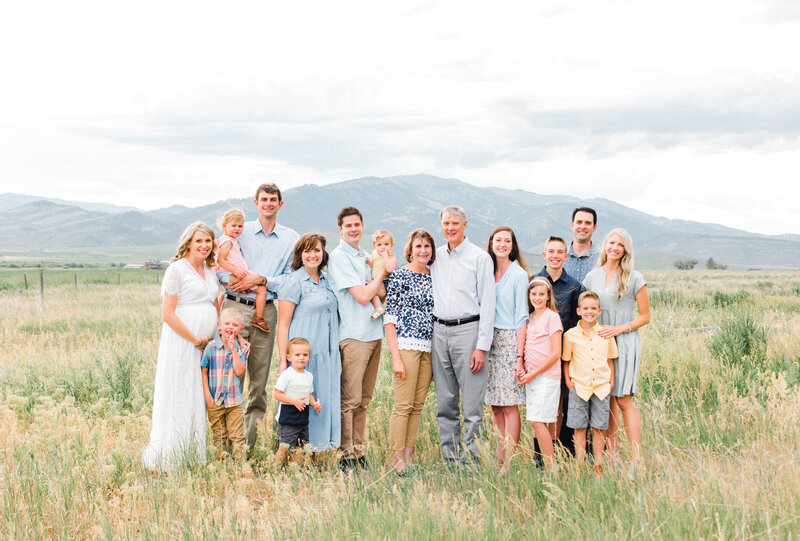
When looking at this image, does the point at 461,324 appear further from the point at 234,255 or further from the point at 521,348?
the point at 234,255

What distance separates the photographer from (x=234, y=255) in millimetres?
5969

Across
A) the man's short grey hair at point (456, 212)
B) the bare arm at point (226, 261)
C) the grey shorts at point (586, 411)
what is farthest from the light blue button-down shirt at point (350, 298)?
the grey shorts at point (586, 411)

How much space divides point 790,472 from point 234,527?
12.1 ft

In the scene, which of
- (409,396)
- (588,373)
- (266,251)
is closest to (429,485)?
(409,396)

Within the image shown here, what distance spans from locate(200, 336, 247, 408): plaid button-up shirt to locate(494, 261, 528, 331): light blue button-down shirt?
2.48 m

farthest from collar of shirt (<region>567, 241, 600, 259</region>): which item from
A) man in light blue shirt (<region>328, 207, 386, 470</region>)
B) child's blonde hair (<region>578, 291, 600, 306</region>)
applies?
man in light blue shirt (<region>328, 207, 386, 470</region>)

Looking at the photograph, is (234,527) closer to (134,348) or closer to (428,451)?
(428,451)

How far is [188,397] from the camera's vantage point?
211 inches

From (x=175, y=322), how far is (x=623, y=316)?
396cm

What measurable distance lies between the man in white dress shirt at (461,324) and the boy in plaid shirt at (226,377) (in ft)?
6.13

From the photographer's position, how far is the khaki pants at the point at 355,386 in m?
5.77

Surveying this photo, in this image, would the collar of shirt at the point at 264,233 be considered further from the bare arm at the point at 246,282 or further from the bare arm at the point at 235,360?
the bare arm at the point at 235,360

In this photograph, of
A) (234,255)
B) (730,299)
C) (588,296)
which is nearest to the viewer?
(588,296)

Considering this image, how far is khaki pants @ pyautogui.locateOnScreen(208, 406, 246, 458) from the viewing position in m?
5.57
